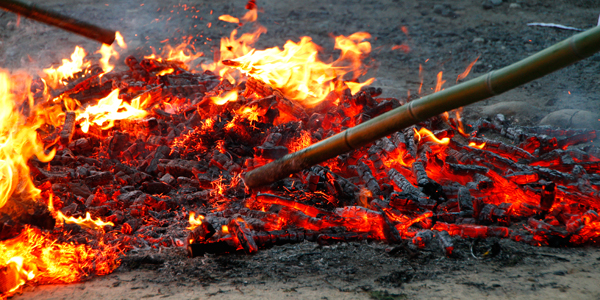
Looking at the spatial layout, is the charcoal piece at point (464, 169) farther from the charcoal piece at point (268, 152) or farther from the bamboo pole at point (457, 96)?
the bamboo pole at point (457, 96)

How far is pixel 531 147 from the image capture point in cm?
676

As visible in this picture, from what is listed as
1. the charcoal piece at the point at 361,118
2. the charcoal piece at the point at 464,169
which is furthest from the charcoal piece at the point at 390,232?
the charcoal piece at the point at 361,118

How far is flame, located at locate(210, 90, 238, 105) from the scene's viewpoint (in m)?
7.75

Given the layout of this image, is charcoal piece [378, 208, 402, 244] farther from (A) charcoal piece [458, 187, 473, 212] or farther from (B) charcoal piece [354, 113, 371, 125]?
(B) charcoal piece [354, 113, 371, 125]

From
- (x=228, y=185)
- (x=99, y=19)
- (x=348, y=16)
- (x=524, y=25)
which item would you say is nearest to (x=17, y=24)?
(x=99, y=19)

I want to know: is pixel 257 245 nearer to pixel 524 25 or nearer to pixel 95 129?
pixel 95 129

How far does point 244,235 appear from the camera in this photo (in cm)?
425

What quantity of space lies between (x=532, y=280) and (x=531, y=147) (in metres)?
3.95

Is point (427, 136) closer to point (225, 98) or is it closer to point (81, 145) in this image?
point (225, 98)

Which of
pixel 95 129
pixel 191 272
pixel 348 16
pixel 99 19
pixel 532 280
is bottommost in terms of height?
pixel 532 280

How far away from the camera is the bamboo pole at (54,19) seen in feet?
12.0

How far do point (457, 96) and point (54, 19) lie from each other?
380cm

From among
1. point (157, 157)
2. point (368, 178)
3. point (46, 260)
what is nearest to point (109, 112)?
point (157, 157)

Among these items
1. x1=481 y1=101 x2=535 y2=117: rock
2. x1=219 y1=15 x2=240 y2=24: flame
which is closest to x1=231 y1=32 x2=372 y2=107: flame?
x1=481 y1=101 x2=535 y2=117: rock
